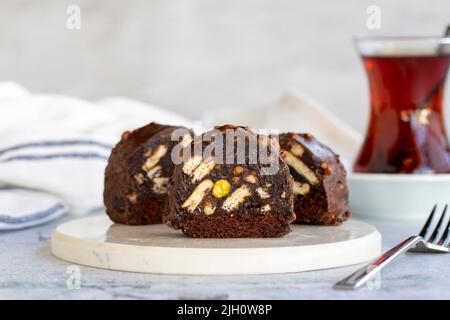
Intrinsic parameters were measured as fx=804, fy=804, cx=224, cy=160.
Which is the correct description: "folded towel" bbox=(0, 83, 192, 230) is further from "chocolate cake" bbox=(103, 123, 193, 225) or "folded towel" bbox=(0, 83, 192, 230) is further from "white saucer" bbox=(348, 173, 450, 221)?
"white saucer" bbox=(348, 173, 450, 221)

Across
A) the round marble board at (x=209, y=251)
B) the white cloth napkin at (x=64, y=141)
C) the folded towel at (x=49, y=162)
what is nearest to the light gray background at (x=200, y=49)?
the white cloth napkin at (x=64, y=141)

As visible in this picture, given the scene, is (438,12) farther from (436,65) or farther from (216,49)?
(436,65)

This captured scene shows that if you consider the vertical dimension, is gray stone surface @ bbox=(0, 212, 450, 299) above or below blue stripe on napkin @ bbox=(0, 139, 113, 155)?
below

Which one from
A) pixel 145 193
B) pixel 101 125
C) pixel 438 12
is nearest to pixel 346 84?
pixel 438 12

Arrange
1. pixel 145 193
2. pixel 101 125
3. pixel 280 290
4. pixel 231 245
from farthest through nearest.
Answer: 1. pixel 101 125
2. pixel 145 193
3. pixel 231 245
4. pixel 280 290

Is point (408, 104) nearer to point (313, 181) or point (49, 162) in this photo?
point (313, 181)

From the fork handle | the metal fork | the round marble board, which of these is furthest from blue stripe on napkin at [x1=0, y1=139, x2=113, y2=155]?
the fork handle

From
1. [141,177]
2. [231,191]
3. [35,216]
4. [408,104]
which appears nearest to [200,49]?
[408,104]
